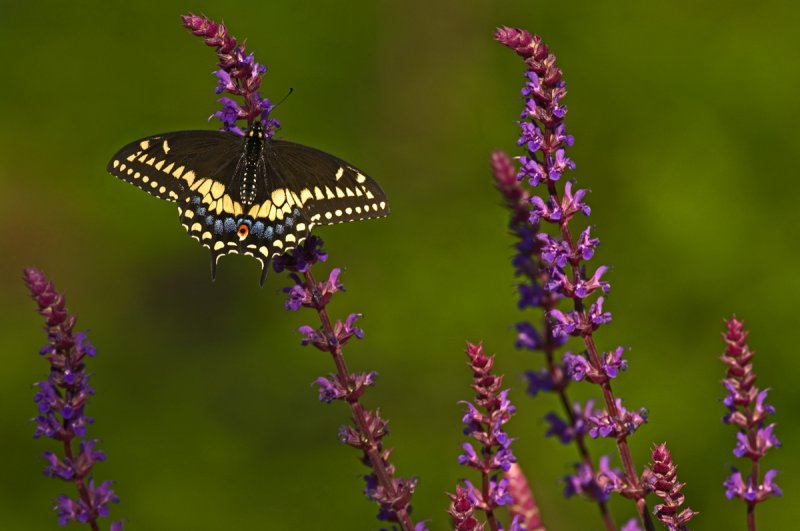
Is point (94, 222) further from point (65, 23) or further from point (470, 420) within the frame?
point (470, 420)

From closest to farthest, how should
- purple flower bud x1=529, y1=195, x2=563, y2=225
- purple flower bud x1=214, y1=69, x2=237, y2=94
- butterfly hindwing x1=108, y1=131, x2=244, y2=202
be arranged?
purple flower bud x1=529, y1=195, x2=563, y2=225 → purple flower bud x1=214, y1=69, x2=237, y2=94 → butterfly hindwing x1=108, y1=131, x2=244, y2=202

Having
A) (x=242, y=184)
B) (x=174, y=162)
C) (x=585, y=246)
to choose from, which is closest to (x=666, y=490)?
(x=585, y=246)

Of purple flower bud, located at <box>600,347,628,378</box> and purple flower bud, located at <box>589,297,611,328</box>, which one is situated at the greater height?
purple flower bud, located at <box>589,297,611,328</box>

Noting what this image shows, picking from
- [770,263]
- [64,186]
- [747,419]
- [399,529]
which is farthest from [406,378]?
[747,419]

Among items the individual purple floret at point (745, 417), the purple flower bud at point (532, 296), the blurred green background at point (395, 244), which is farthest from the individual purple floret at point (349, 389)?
the blurred green background at point (395, 244)

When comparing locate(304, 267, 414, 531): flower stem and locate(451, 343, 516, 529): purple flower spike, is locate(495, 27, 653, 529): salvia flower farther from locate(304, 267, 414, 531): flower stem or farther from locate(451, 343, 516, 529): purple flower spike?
locate(304, 267, 414, 531): flower stem

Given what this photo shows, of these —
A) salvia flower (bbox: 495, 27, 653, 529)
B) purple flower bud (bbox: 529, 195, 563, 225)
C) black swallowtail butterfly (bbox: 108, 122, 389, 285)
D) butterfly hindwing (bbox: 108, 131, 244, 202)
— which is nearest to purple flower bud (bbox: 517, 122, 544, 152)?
salvia flower (bbox: 495, 27, 653, 529)
